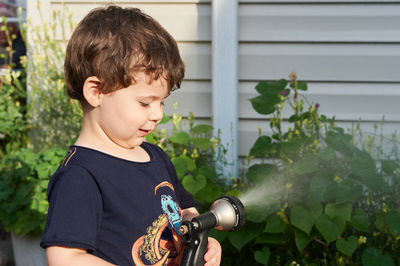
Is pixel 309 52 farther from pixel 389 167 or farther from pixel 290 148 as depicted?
→ pixel 389 167

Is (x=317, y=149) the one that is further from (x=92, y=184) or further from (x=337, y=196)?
(x=92, y=184)

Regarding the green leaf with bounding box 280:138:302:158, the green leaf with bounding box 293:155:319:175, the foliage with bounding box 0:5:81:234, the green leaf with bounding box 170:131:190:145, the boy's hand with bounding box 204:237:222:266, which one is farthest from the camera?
the foliage with bounding box 0:5:81:234

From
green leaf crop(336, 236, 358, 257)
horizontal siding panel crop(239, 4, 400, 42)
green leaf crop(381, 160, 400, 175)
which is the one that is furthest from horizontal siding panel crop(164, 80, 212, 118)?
green leaf crop(336, 236, 358, 257)

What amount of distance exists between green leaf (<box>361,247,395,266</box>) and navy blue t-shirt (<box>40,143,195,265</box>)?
4.07ft

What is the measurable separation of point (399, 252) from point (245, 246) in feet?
2.69

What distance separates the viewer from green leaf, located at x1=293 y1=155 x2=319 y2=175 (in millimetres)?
2818

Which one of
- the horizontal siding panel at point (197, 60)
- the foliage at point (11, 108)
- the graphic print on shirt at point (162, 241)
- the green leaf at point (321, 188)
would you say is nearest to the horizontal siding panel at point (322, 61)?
the horizontal siding panel at point (197, 60)

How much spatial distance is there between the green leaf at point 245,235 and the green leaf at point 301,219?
9.1 inches

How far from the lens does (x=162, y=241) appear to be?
1654 mm

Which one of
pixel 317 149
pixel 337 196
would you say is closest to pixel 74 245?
pixel 337 196

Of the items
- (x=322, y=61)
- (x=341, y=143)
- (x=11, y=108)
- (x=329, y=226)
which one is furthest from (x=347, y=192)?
(x=11, y=108)

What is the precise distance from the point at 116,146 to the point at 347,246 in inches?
59.1

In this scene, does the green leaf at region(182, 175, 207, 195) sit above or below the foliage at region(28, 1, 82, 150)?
below

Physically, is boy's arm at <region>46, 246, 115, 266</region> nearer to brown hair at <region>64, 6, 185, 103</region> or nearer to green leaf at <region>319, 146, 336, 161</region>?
brown hair at <region>64, 6, 185, 103</region>
